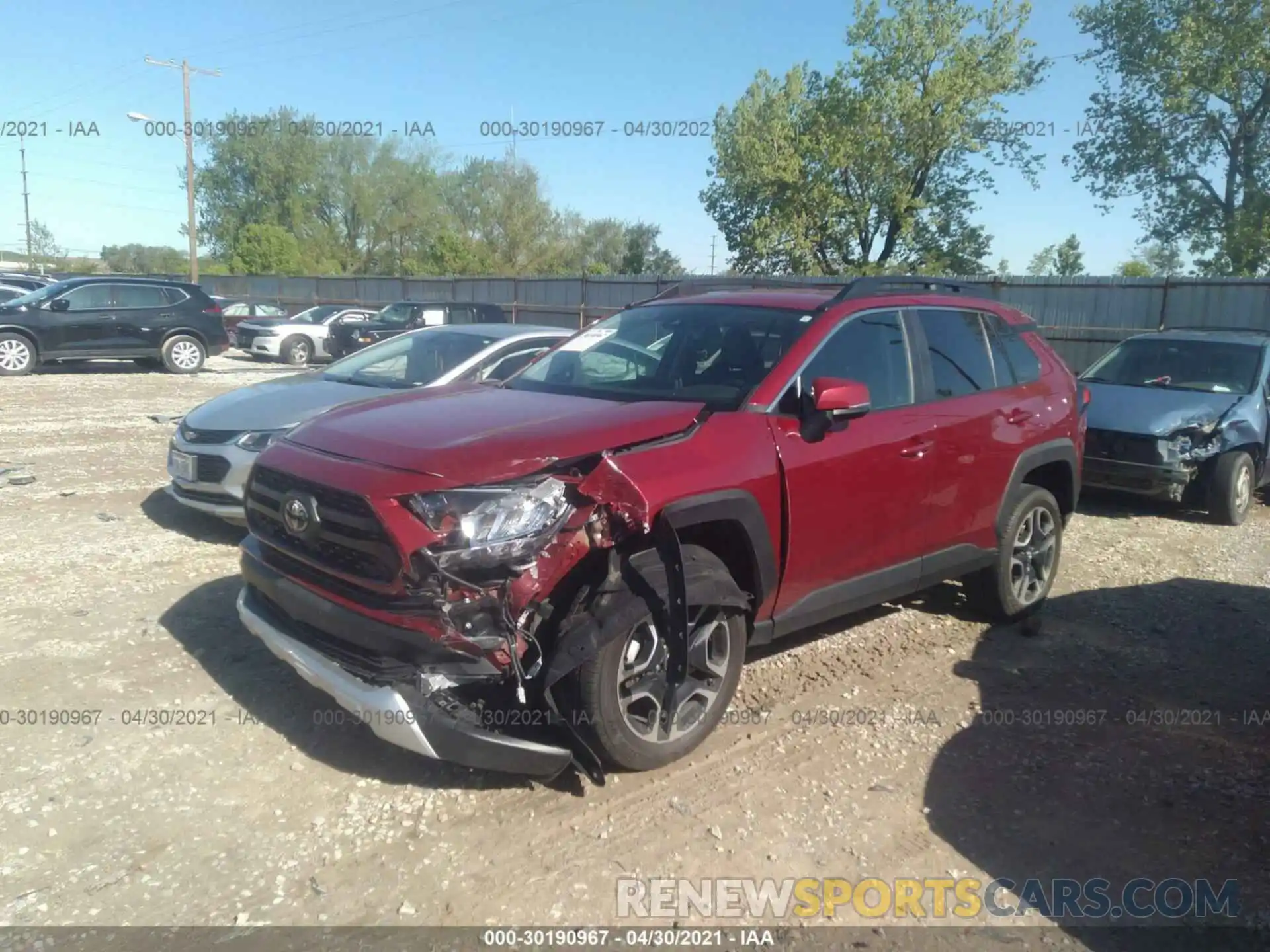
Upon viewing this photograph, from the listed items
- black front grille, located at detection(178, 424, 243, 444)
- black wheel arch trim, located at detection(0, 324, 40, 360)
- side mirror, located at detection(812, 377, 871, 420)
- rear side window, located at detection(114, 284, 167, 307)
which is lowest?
black front grille, located at detection(178, 424, 243, 444)

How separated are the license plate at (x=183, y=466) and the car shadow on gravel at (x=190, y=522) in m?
0.47

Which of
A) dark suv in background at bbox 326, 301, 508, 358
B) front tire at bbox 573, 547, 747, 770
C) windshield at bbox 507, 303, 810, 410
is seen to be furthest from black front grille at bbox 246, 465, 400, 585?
dark suv in background at bbox 326, 301, 508, 358

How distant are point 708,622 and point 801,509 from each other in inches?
25.9

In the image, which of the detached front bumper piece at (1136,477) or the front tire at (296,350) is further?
the front tire at (296,350)

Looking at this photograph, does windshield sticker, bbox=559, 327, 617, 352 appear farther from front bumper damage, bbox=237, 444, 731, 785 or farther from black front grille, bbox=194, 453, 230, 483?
black front grille, bbox=194, 453, 230, 483

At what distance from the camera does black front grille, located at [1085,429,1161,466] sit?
8.38 m

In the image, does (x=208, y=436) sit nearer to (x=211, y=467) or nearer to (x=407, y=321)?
(x=211, y=467)

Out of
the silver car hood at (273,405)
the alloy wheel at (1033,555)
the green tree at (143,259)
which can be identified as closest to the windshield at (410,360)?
the silver car hood at (273,405)

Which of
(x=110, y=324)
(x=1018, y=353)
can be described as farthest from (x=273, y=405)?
(x=110, y=324)

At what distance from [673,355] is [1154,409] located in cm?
603

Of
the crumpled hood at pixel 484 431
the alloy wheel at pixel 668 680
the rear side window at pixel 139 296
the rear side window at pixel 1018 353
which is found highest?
the rear side window at pixel 139 296

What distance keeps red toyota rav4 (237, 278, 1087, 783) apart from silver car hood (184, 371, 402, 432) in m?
2.22

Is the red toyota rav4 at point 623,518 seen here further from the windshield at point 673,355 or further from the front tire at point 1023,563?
the front tire at point 1023,563

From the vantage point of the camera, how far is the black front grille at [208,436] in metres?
6.45
